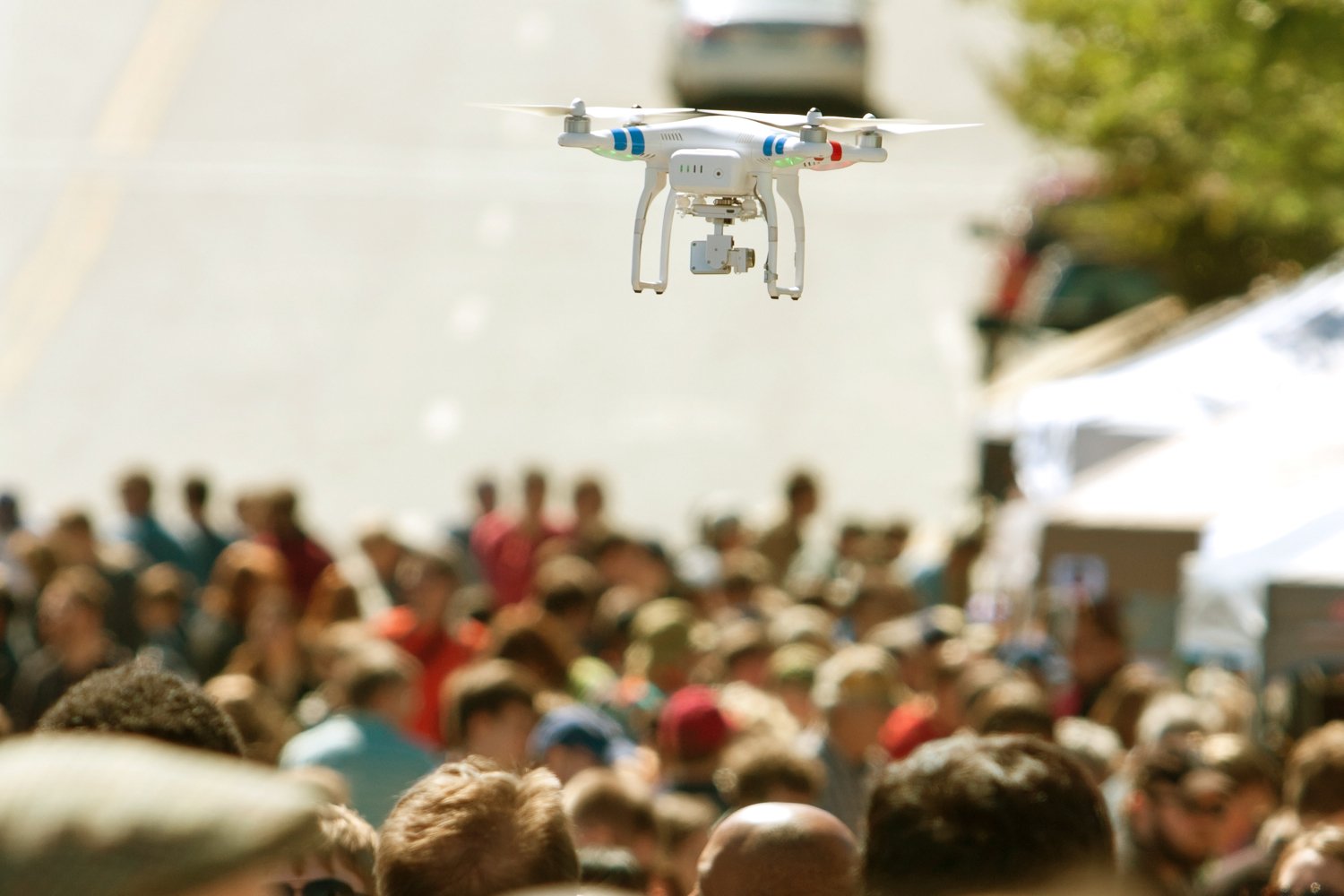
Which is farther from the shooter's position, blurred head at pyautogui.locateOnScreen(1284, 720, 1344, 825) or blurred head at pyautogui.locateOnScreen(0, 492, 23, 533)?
blurred head at pyautogui.locateOnScreen(0, 492, 23, 533)

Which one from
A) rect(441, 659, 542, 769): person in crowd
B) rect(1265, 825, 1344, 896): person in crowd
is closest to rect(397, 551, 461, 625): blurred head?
rect(441, 659, 542, 769): person in crowd

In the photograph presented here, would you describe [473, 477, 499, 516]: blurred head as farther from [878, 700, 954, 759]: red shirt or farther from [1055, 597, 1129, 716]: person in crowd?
[878, 700, 954, 759]: red shirt

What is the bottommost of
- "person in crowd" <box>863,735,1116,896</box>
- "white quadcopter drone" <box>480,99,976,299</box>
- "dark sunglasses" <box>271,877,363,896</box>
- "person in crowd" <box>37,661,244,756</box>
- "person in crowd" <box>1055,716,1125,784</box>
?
"person in crowd" <box>1055,716,1125,784</box>

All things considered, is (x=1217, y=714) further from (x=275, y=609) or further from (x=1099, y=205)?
(x=1099, y=205)

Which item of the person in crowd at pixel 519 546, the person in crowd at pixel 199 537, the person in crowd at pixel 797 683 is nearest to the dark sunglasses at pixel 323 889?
the person in crowd at pixel 797 683

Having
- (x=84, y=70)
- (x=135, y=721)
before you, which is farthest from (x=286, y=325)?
(x=135, y=721)

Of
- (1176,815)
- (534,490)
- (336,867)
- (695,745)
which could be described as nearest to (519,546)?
(534,490)

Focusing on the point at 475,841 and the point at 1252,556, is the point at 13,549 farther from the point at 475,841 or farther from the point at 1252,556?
the point at 475,841
